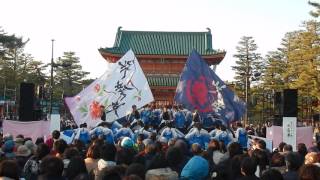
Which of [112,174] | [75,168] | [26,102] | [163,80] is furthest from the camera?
[163,80]

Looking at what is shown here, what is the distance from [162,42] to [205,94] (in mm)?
23701

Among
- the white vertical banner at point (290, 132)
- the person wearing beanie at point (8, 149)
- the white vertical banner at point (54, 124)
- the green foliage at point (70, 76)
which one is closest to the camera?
the person wearing beanie at point (8, 149)

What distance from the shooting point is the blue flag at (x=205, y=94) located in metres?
16.8

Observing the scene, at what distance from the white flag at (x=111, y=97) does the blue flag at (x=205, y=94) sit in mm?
1202

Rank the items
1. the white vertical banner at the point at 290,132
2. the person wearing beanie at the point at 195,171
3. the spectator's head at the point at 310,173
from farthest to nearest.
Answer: the white vertical banner at the point at 290,132 → the person wearing beanie at the point at 195,171 → the spectator's head at the point at 310,173

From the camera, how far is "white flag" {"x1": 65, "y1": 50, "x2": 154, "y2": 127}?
16719 mm

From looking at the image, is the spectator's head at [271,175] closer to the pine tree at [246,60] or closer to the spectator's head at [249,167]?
the spectator's head at [249,167]

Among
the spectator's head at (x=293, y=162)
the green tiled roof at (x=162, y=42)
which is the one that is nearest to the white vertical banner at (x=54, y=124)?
the spectator's head at (x=293, y=162)

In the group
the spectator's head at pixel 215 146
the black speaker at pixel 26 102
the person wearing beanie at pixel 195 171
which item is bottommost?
the person wearing beanie at pixel 195 171

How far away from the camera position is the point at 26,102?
1931 centimetres

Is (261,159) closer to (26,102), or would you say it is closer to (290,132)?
(290,132)

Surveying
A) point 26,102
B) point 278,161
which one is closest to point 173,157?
point 278,161

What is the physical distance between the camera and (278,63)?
138 feet

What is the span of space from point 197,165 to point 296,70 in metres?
30.2
